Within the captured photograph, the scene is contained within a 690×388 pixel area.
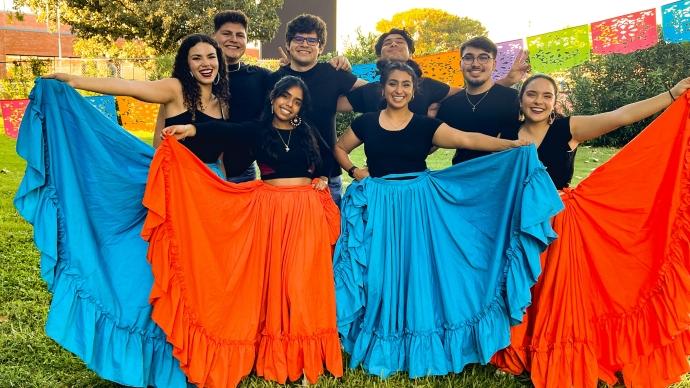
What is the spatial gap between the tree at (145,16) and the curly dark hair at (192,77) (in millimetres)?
21876

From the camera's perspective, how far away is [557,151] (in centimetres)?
369

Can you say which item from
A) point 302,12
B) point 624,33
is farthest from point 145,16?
point 624,33

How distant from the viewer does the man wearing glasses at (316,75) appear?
432 cm

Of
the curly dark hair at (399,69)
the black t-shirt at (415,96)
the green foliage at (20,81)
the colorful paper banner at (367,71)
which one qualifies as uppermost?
the green foliage at (20,81)

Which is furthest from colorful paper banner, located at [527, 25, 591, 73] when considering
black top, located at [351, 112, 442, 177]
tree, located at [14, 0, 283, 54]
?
tree, located at [14, 0, 283, 54]

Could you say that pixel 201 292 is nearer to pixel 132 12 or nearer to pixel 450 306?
pixel 450 306

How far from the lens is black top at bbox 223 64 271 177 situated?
4.15 meters

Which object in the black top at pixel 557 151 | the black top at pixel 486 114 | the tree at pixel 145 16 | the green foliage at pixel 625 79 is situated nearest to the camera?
the black top at pixel 557 151

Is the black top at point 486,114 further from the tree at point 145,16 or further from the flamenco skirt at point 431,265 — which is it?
the tree at point 145,16

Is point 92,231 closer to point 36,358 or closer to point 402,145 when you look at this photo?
point 36,358

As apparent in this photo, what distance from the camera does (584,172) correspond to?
11.3 m

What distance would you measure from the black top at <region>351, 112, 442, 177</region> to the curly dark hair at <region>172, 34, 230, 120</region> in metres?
1.06

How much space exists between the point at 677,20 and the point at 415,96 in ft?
7.69

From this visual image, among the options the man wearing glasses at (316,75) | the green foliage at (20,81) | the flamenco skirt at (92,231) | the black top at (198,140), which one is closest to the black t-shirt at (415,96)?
the man wearing glasses at (316,75)
